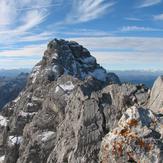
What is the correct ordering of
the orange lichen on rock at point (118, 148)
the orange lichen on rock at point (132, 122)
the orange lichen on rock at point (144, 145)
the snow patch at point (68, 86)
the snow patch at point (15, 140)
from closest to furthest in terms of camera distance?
the orange lichen on rock at point (144, 145)
the orange lichen on rock at point (118, 148)
the orange lichen on rock at point (132, 122)
the snow patch at point (15, 140)
the snow patch at point (68, 86)

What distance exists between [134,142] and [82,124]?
25.1m

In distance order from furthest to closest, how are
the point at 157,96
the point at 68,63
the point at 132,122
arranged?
1. the point at 68,63
2. the point at 157,96
3. the point at 132,122

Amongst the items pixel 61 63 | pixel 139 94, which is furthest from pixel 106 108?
pixel 61 63

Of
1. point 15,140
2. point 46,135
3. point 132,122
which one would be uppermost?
point 132,122

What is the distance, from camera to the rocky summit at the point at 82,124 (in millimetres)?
24219

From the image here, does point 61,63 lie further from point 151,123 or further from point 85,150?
point 151,123

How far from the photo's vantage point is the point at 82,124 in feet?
160

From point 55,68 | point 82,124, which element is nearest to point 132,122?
point 82,124

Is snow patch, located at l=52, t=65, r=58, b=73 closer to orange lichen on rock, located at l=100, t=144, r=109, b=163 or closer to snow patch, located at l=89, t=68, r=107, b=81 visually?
snow patch, located at l=89, t=68, r=107, b=81

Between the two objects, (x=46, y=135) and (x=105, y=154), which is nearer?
(x=105, y=154)

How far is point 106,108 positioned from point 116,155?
25406 millimetres

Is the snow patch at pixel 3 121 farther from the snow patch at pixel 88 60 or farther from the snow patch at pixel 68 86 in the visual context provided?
the snow patch at pixel 88 60

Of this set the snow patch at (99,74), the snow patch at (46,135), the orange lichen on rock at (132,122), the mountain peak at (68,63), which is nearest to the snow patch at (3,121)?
the mountain peak at (68,63)

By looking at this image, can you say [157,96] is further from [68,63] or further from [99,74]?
[99,74]
